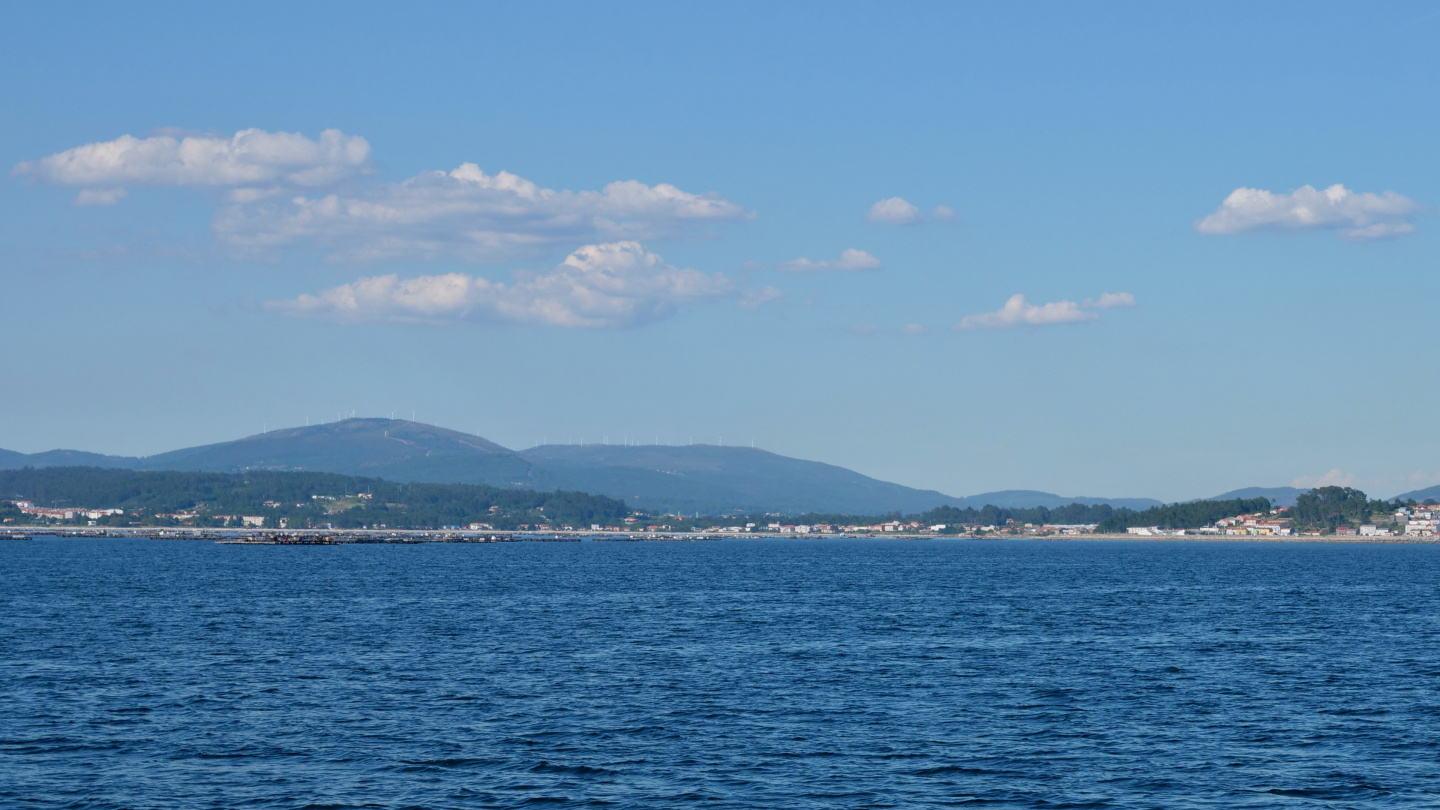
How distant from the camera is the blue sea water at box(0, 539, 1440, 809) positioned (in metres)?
38.3

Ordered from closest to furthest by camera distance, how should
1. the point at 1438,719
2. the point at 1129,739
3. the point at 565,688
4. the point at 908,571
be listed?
the point at 1129,739 < the point at 1438,719 < the point at 565,688 < the point at 908,571

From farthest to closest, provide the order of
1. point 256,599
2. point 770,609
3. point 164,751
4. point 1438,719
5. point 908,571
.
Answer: point 908,571 < point 256,599 < point 770,609 < point 1438,719 < point 164,751

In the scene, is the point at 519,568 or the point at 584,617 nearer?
the point at 584,617

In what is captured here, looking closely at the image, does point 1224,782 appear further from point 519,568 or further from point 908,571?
point 519,568

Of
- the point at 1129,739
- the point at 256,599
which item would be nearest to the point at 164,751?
the point at 1129,739

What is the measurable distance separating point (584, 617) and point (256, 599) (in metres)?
32.8

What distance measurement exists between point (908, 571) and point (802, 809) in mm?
145753

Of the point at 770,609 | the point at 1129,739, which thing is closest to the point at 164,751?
the point at 1129,739

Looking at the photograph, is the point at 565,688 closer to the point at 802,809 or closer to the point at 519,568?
the point at 802,809

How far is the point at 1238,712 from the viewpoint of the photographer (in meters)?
51.2

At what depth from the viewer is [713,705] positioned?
5222 centimetres

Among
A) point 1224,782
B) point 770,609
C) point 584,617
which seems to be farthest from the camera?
point 770,609

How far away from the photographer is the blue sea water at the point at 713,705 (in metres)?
38.3

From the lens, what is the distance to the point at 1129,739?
45.8 m
